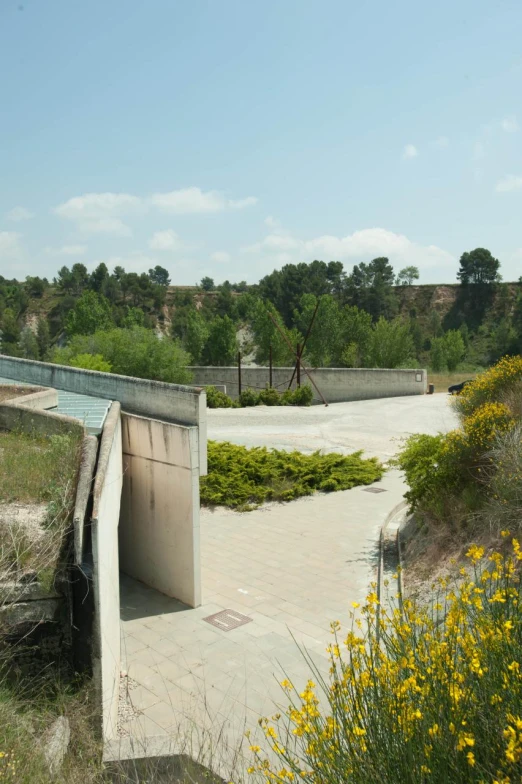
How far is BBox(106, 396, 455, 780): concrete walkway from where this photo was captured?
6.50m

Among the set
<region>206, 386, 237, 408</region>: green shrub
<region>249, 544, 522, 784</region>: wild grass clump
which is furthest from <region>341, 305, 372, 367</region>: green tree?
<region>249, 544, 522, 784</region>: wild grass clump

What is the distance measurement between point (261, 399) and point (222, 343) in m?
18.4

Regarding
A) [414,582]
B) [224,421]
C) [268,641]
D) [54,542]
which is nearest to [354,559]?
[414,582]

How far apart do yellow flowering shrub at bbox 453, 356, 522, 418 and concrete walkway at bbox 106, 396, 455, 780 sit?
9.12 ft

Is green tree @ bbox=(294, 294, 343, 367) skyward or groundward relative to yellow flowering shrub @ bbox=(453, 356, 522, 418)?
skyward

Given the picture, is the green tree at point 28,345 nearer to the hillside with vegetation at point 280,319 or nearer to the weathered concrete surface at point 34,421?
the hillside with vegetation at point 280,319

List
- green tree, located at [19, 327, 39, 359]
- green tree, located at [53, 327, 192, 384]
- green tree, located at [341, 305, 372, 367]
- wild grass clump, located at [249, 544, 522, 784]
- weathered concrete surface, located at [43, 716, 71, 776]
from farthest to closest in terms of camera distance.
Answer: green tree, located at [19, 327, 39, 359] < green tree, located at [341, 305, 372, 367] < green tree, located at [53, 327, 192, 384] < weathered concrete surface, located at [43, 716, 71, 776] < wild grass clump, located at [249, 544, 522, 784]

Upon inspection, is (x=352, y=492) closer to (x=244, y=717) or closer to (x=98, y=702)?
(x=244, y=717)

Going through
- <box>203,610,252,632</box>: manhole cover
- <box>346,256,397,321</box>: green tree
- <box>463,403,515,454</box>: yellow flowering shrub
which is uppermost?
<box>346,256,397,321</box>: green tree

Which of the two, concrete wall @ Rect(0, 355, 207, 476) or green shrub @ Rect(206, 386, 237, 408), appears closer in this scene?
concrete wall @ Rect(0, 355, 207, 476)

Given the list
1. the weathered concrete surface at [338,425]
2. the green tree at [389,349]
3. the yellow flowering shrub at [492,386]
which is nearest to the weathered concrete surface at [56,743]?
the yellow flowering shrub at [492,386]

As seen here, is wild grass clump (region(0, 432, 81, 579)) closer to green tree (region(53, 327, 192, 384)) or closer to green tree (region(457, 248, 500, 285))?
green tree (region(53, 327, 192, 384))

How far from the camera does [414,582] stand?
9.30m

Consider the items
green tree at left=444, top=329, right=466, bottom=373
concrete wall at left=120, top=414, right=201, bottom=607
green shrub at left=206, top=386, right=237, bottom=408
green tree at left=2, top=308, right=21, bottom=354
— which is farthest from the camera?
green tree at left=2, top=308, right=21, bottom=354
